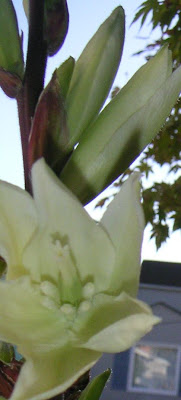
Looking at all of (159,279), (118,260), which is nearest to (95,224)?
(118,260)

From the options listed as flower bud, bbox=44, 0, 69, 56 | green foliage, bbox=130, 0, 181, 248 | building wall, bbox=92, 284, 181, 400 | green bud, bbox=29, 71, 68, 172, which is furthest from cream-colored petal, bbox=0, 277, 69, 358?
building wall, bbox=92, 284, 181, 400

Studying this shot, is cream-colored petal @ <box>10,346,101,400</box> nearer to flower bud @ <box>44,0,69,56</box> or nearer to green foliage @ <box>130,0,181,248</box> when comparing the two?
flower bud @ <box>44,0,69,56</box>

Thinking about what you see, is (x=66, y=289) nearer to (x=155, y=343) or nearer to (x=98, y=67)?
(x=98, y=67)

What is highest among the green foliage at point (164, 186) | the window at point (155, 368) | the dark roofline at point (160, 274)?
the green foliage at point (164, 186)

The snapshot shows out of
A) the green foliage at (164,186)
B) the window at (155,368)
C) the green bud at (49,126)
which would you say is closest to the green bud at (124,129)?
the green bud at (49,126)

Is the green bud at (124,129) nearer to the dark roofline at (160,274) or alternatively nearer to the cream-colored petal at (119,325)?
the cream-colored petal at (119,325)

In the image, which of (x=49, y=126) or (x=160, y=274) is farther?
(x=160, y=274)

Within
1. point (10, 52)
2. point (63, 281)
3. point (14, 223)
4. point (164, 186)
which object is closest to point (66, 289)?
point (63, 281)

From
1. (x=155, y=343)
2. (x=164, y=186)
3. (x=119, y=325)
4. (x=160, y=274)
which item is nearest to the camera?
(x=119, y=325)
